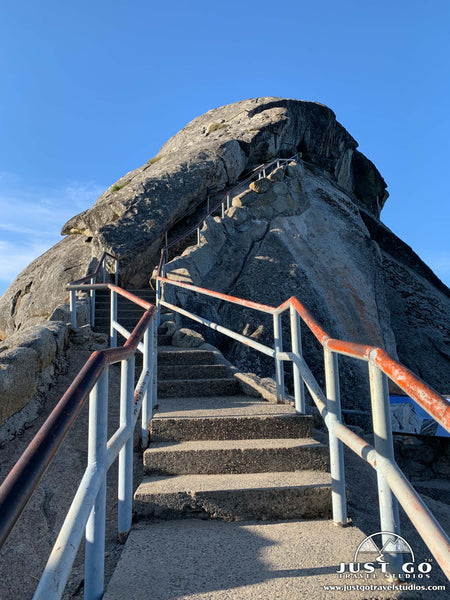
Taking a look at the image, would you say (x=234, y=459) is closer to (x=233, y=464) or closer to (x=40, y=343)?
(x=233, y=464)

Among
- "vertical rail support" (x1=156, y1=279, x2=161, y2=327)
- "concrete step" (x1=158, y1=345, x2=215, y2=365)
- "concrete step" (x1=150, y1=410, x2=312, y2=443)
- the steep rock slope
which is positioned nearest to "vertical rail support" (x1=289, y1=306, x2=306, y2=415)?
"concrete step" (x1=150, y1=410, x2=312, y2=443)

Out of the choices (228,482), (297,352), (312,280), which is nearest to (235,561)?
(228,482)

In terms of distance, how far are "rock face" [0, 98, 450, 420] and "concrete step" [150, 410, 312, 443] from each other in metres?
3.84

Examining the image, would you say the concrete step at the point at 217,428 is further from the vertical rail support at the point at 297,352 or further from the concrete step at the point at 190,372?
the concrete step at the point at 190,372

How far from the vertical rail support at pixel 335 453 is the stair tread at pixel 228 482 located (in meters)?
0.15

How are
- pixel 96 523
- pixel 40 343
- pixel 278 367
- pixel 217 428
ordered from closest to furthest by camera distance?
pixel 96 523 < pixel 217 428 < pixel 278 367 < pixel 40 343

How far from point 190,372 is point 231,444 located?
1748 mm

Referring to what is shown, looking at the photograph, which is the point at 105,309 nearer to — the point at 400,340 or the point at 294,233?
the point at 294,233

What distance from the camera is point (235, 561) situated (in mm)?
2180

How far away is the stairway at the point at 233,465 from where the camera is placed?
269 centimetres

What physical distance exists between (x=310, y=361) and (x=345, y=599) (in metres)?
8.17

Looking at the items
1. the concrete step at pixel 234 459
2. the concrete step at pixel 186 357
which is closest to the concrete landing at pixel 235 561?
the concrete step at pixel 234 459

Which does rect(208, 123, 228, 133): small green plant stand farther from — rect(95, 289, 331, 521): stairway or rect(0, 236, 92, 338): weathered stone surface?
rect(95, 289, 331, 521): stairway

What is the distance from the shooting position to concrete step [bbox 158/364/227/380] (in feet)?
16.0
